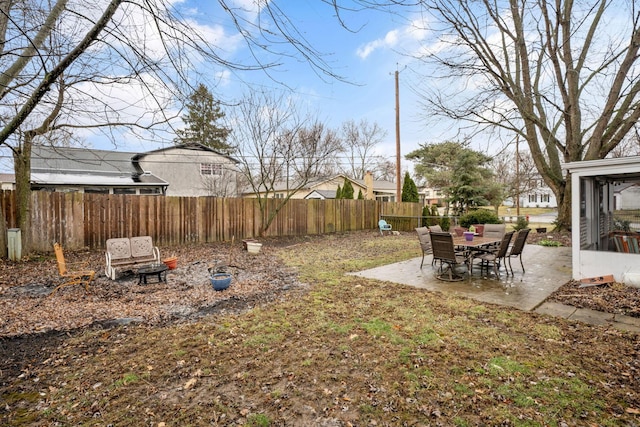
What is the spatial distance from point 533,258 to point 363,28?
26.9ft

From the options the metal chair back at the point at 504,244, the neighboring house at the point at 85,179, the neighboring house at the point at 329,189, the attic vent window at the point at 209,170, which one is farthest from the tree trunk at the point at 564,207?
the attic vent window at the point at 209,170

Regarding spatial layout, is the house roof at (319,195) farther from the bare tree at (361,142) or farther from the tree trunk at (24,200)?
the tree trunk at (24,200)

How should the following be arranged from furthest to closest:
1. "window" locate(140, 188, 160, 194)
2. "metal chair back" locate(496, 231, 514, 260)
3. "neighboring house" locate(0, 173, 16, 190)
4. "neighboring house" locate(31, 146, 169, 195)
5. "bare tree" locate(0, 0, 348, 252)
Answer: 1. "neighboring house" locate(0, 173, 16, 190)
2. "window" locate(140, 188, 160, 194)
3. "neighboring house" locate(31, 146, 169, 195)
4. "metal chair back" locate(496, 231, 514, 260)
5. "bare tree" locate(0, 0, 348, 252)

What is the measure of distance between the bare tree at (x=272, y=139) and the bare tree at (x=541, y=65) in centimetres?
501

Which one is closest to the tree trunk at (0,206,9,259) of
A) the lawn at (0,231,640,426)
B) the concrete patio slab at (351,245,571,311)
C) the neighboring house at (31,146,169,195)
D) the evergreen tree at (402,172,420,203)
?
the lawn at (0,231,640,426)

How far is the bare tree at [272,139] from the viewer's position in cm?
1202

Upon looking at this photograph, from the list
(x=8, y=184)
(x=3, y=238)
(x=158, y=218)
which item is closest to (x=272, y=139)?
(x=158, y=218)

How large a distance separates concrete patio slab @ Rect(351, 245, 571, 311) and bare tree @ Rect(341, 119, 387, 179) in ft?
70.8

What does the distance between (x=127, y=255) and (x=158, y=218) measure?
355 centimetres

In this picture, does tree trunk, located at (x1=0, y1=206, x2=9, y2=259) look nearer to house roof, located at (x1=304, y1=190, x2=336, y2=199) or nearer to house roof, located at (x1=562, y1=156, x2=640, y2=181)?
house roof, located at (x1=562, y1=156, x2=640, y2=181)

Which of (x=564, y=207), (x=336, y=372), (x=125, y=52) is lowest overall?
(x=336, y=372)

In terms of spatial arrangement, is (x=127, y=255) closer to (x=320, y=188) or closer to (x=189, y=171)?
(x=189, y=171)

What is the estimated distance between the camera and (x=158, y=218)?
9812 millimetres

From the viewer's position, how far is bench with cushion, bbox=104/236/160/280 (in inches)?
243
